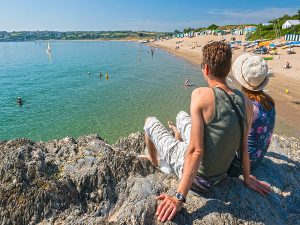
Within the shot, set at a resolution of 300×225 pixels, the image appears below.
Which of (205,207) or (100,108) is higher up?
(205,207)

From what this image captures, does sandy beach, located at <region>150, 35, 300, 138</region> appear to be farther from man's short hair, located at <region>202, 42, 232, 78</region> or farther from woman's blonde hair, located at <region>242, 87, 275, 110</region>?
man's short hair, located at <region>202, 42, 232, 78</region>

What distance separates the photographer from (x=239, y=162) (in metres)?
3.56

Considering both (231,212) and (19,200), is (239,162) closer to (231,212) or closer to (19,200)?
(231,212)

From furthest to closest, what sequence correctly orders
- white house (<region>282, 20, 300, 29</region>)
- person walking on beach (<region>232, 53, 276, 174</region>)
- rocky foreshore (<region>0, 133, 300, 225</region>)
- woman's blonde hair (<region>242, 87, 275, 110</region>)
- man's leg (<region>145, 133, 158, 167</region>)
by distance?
white house (<region>282, 20, 300, 29</region>), man's leg (<region>145, 133, 158, 167</region>), woman's blonde hair (<region>242, 87, 275, 110</region>), person walking on beach (<region>232, 53, 276, 174</region>), rocky foreshore (<region>0, 133, 300, 225</region>)

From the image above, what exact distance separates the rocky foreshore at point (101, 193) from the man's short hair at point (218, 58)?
1.49 metres

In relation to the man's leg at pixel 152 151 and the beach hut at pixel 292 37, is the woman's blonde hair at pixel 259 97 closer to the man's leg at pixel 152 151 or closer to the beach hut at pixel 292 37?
the man's leg at pixel 152 151

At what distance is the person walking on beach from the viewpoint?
152 inches

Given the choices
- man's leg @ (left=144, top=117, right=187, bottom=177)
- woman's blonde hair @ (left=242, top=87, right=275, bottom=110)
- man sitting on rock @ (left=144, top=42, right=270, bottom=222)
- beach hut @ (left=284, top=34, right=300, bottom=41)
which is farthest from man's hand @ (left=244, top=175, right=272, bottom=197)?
beach hut @ (left=284, top=34, right=300, bottom=41)

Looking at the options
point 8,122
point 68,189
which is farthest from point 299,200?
point 8,122

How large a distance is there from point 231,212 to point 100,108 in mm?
21947

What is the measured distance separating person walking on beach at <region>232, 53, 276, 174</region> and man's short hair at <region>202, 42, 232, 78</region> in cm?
94

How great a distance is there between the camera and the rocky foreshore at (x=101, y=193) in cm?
312

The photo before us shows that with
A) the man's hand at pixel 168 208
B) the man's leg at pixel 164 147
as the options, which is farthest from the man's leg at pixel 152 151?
the man's hand at pixel 168 208

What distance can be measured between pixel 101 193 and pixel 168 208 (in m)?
0.88
